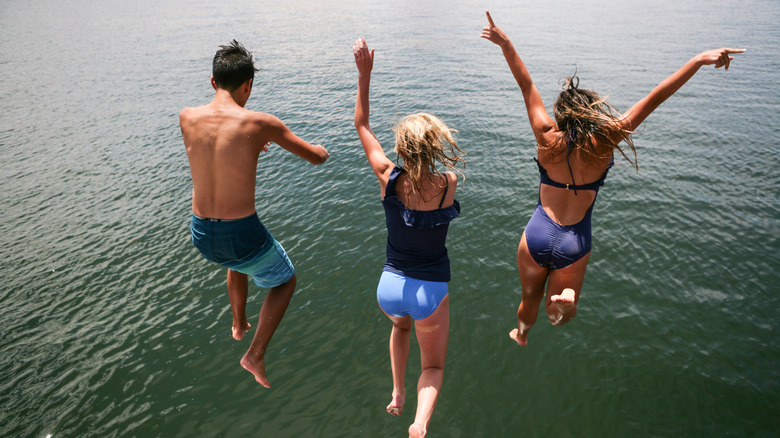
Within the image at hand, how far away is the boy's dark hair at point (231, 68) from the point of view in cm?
430

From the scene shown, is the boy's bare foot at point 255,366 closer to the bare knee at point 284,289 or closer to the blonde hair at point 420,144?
the bare knee at point 284,289

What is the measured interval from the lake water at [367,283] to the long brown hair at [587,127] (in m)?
4.38

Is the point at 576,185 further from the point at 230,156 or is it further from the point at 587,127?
the point at 230,156

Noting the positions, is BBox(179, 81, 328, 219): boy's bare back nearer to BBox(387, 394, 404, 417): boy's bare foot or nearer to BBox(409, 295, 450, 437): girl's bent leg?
BBox(409, 295, 450, 437): girl's bent leg

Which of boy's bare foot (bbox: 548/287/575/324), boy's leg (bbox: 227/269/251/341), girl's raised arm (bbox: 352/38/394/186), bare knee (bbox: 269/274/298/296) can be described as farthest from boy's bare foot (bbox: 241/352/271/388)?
boy's bare foot (bbox: 548/287/575/324)

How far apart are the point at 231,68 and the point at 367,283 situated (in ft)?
19.8

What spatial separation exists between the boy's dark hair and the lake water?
507 cm

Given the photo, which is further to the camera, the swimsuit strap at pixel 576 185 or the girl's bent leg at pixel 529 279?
the girl's bent leg at pixel 529 279

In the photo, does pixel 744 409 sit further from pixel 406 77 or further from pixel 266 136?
pixel 406 77

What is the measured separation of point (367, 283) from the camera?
947 centimetres

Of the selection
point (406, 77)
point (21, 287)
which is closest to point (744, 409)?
point (21, 287)

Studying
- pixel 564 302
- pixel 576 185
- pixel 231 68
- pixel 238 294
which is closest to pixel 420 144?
pixel 576 185

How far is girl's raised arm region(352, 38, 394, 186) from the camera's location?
3.97 meters

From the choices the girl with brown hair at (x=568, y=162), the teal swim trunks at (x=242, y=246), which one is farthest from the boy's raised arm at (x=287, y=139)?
the girl with brown hair at (x=568, y=162)
